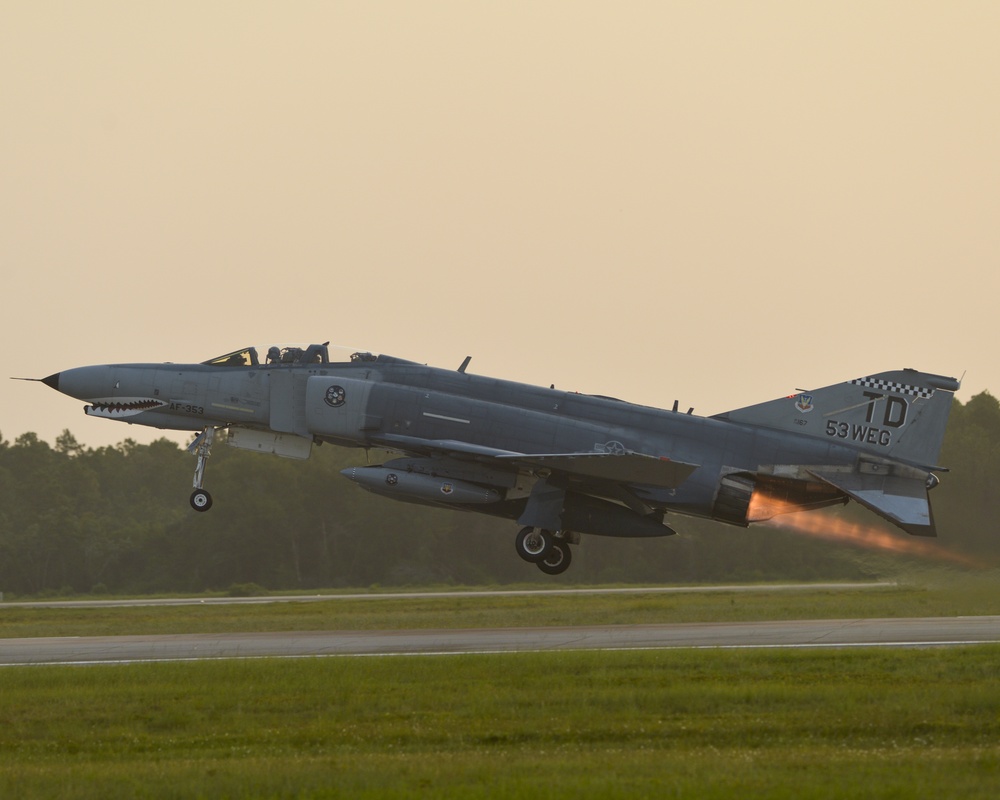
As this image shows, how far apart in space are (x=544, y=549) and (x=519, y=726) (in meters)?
12.5

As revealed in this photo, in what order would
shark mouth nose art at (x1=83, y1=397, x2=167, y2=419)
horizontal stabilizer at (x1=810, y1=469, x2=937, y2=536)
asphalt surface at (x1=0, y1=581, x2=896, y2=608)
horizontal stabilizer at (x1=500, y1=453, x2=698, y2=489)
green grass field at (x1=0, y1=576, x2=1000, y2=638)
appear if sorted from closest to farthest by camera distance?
horizontal stabilizer at (x1=500, y1=453, x2=698, y2=489) → horizontal stabilizer at (x1=810, y1=469, x2=937, y2=536) → green grass field at (x1=0, y1=576, x2=1000, y2=638) → shark mouth nose art at (x1=83, y1=397, x2=167, y2=419) → asphalt surface at (x1=0, y1=581, x2=896, y2=608)

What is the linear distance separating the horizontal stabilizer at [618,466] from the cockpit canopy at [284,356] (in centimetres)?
444

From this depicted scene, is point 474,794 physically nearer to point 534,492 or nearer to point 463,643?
point 463,643

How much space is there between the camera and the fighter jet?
2547 cm

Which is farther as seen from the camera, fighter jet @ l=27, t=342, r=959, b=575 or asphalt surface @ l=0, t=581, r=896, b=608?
asphalt surface @ l=0, t=581, r=896, b=608

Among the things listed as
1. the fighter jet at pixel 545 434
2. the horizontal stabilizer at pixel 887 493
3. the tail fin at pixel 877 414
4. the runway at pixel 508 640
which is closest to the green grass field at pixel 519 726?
the runway at pixel 508 640

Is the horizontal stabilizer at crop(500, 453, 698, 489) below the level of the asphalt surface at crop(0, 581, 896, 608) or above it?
above

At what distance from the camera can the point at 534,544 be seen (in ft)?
85.0

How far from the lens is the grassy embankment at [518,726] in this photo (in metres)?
11.1

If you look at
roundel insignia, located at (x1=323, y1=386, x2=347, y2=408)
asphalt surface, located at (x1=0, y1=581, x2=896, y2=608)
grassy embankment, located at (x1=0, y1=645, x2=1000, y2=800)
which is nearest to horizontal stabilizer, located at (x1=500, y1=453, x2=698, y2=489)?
roundel insignia, located at (x1=323, y1=386, x2=347, y2=408)

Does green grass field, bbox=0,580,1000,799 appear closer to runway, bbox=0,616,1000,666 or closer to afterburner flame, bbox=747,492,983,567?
runway, bbox=0,616,1000,666

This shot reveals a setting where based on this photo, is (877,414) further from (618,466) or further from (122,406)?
(122,406)

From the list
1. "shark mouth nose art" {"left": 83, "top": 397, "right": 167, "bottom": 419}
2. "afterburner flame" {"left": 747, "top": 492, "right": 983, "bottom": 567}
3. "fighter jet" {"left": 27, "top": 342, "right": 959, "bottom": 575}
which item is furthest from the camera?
"shark mouth nose art" {"left": 83, "top": 397, "right": 167, "bottom": 419}

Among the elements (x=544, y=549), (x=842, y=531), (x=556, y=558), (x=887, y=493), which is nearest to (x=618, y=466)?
(x=544, y=549)
